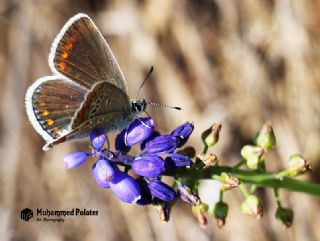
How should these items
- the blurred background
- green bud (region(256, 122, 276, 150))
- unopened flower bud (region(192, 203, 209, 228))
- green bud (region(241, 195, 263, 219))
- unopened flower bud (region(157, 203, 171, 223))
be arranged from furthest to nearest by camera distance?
the blurred background, green bud (region(256, 122, 276, 150)), green bud (region(241, 195, 263, 219)), unopened flower bud (region(192, 203, 209, 228)), unopened flower bud (region(157, 203, 171, 223))

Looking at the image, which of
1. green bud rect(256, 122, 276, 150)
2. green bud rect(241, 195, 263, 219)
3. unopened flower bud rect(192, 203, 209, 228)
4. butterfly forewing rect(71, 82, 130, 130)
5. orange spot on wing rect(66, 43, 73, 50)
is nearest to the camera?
butterfly forewing rect(71, 82, 130, 130)

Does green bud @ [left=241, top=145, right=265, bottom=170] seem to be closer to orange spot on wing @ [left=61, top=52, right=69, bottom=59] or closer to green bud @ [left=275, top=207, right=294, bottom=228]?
green bud @ [left=275, top=207, right=294, bottom=228]

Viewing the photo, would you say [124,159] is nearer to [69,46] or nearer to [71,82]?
[71,82]

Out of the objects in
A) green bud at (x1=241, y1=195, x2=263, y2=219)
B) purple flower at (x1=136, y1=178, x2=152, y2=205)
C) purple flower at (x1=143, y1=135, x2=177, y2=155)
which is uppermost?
purple flower at (x1=143, y1=135, x2=177, y2=155)

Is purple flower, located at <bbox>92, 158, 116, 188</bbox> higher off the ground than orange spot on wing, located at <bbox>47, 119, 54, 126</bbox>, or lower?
lower

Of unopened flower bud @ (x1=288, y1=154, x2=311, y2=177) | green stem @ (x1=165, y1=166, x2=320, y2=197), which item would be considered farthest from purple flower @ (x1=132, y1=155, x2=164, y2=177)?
unopened flower bud @ (x1=288, y1=154, x2=311, y2=177)

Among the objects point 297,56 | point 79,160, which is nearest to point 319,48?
point 297,56

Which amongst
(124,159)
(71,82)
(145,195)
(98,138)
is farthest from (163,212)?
(71,82)

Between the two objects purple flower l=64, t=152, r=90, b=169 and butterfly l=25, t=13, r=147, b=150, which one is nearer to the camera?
butterfly l=25, t=13, r=147, b=150
